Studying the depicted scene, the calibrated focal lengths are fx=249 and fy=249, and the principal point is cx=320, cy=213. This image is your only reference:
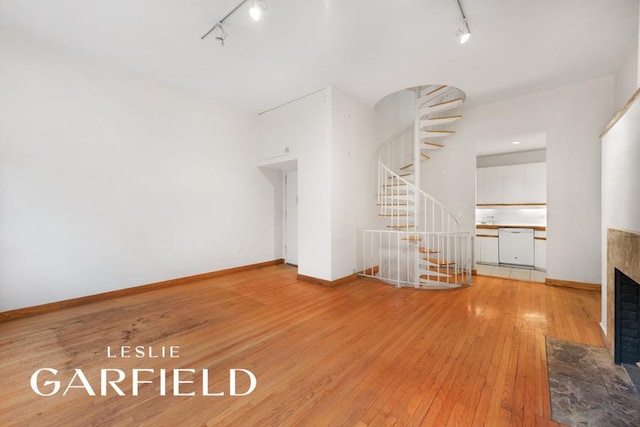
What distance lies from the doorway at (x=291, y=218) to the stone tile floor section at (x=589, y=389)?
14.5 ft

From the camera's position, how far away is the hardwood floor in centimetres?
151

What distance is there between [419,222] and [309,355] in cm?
373

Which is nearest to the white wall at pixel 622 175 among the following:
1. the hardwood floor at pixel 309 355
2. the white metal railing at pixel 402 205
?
the hardwood floor at pixel 309 355

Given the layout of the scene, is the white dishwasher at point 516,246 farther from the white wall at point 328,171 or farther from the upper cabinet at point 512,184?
the white wall at point 328,171

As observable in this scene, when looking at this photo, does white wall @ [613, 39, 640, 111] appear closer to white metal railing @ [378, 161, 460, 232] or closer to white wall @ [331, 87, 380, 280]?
white metal railing @ [378, 161, 460, 232]

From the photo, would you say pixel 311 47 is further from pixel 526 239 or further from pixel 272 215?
pixel 526 239

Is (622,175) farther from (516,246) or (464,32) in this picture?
(516,246)

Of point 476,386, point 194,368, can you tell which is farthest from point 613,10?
point 194,368

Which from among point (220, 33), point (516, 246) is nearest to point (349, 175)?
point (220, 33)

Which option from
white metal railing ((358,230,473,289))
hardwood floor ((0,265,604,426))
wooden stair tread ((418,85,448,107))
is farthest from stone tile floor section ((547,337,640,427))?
wooden stair tread ((418,85,448,107))

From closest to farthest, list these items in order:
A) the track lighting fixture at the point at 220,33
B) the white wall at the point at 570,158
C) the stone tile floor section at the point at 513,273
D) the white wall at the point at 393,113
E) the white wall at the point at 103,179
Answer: the track lighting fixture at the point at 220,33 → the white wall at the point at 103,179 → the white wall at the point at 570,158 → the stone tile floor section at the point at 513,273 → the white wall at the point at 393,113

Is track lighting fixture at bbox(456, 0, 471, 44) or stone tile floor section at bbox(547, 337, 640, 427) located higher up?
track lighting fixture at bbox(456, 0, 471, 44)

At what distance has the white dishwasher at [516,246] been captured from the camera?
18.5ft

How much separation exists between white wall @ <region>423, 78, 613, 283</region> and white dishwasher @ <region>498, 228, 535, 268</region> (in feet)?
5.45
